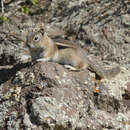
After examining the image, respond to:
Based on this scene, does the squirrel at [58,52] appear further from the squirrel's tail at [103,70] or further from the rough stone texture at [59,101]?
the rough stone texture at [59,101]

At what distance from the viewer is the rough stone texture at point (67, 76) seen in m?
4.15

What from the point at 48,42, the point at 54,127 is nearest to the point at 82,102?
the point at 54,127

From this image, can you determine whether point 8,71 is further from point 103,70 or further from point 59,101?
point 103,70

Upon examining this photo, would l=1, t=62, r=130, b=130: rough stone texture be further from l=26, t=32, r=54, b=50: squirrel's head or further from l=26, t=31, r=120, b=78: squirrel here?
l=26, t=32, r=54, b=50: squirrel's head

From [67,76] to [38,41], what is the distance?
1.08m

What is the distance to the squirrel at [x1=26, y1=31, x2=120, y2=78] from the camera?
5.27m

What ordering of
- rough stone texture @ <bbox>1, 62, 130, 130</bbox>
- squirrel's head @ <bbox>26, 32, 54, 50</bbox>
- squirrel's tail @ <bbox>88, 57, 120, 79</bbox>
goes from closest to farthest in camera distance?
rough stone texture @ <bbox>1, 62, 130, 130</bbox>, squirrel's head @ <bbox>26, 32, 54, 50</bbox>, squirrel's tail @ <bbox>88, 57, 120, 79</bbox>

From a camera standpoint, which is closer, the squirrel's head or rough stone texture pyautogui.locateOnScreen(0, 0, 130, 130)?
rough stone texture pyautogui.locateOnScreen(0, 0, 130, 130)

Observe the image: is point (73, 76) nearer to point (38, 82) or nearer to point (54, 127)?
point (38, 82)

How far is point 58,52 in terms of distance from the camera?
5.43 metres

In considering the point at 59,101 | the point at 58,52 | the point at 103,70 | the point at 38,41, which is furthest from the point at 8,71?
the point at 103,70

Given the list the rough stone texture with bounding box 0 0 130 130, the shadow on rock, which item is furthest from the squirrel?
the shadow on rock

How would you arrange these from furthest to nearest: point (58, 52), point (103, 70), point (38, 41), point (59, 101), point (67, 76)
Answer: point (103, 70)
point (58, 52)
point (38, 41)
point (67, 76)
point (59, 101)

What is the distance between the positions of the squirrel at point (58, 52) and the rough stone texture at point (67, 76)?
0.21 metres
